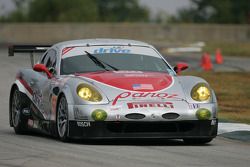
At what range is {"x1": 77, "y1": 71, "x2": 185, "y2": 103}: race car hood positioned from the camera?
11328 millimetres

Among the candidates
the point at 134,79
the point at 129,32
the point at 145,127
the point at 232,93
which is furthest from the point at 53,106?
the point at 129,32

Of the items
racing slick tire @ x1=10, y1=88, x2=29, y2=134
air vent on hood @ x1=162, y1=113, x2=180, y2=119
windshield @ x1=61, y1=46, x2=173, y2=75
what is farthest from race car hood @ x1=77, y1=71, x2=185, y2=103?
racing slick tire @ x1=10, y1=88, x2=29, y2=134

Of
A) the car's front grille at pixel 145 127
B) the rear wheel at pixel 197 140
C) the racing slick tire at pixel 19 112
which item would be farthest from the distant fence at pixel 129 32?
the car's front grille at pixel 145 127

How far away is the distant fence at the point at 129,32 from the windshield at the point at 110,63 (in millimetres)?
54564

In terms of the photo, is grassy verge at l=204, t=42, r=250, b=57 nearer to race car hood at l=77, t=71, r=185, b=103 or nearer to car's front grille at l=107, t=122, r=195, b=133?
race car hood at l=77, t=71, r=185, b=103

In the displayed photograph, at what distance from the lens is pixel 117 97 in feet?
37.0

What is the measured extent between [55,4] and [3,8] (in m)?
10.2

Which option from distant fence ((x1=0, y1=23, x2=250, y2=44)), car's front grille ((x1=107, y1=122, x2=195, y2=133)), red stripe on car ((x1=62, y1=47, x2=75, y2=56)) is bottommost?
car's front grille ((x1=107, y1=122, x2=195, y2=133))

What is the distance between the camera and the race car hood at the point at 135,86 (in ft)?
37.2

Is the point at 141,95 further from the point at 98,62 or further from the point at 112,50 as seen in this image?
the point at 112,50

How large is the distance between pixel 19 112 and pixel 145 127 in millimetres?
2774

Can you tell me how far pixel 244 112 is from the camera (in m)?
17.2

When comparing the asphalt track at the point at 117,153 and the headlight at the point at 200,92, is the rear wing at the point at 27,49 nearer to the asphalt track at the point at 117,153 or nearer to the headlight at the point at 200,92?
the asphalt track at the point at 117,153

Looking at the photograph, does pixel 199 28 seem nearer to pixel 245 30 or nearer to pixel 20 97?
pixel 245 30
